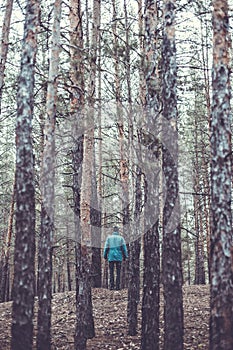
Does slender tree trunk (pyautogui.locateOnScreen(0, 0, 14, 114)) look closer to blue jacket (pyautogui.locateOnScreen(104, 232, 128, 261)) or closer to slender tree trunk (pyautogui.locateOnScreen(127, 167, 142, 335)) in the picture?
slender tree trunk (pyautogui.locateOnScreen(127, 167, 142, 335))

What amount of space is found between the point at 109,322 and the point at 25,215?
5.13 metres

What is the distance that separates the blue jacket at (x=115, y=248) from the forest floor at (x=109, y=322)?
40.8 inches

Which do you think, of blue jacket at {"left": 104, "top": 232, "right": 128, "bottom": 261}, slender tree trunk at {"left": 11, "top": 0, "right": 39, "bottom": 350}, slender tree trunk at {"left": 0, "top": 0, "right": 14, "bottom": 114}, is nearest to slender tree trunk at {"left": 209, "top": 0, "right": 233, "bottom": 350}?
slender tree trunk at {"left": 11, "top": 0, "right": 39, "bottom": 350}

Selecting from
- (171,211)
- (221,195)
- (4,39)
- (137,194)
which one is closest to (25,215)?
(171,211)

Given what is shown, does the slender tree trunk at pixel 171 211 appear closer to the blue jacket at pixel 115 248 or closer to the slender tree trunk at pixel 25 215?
the slender tree trunk at pixel 25 215

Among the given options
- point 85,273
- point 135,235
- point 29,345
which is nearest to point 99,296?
point 135,235

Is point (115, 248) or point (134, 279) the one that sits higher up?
point (115, 248)

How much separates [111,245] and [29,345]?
23.1 ft

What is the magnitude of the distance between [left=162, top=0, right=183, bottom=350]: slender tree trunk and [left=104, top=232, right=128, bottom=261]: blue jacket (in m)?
5.94

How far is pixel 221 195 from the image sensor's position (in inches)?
237

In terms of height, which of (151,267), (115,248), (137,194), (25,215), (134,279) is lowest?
(134,279)

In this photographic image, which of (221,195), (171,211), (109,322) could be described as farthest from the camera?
(109,322)

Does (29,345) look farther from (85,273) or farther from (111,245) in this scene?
(111,245)

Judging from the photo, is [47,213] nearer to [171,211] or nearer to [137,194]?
[171,211]
